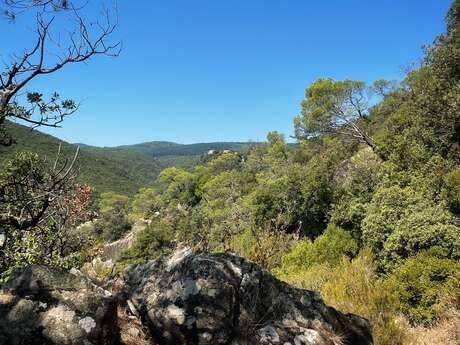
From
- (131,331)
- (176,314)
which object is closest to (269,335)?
(176,314)

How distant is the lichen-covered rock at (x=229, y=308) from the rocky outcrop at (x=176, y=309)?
12mm

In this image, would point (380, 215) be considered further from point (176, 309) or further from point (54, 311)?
point (54, 311)

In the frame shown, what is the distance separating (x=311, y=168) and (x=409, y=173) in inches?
381

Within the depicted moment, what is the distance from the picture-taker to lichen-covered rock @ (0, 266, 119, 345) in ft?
13.1

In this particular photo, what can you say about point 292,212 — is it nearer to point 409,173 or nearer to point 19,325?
point 409,173

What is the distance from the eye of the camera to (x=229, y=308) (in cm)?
506

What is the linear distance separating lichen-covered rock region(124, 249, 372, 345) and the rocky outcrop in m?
0.01

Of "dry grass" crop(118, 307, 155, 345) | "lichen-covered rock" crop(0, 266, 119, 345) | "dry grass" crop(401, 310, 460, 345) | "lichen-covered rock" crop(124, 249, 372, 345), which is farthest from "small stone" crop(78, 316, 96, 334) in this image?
"dry grass" crop(401, 310, 460, 345)

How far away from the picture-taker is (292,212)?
29.3 metres

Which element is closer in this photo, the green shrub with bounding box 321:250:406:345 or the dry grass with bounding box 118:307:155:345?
the dry grass with bounding box 118:307:155:345

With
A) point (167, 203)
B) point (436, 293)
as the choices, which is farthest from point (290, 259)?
point (167, 203)

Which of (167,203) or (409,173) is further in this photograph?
(167,203)

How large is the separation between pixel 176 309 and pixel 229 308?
684 mm

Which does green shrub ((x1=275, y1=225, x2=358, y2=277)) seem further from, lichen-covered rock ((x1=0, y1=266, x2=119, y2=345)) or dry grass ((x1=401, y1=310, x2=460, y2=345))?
lichen-covered rock ((x1=0, y1=266, x2=119, y2=345))
